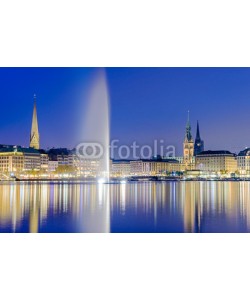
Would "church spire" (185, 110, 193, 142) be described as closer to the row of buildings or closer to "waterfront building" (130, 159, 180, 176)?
the row of buildings

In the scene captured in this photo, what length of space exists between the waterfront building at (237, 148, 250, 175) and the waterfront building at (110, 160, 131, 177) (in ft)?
77.8

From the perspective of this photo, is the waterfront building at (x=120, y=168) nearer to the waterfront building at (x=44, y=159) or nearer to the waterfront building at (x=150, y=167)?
the waterfront building at (x=150, y=167)

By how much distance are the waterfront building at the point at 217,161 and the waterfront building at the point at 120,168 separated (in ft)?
50.1

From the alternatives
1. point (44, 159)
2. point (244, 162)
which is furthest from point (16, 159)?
point (244, 162)

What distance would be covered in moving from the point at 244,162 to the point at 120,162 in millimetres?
27201

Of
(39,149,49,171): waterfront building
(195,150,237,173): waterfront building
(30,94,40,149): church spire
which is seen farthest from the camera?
(195,150,237,173): waterfront building

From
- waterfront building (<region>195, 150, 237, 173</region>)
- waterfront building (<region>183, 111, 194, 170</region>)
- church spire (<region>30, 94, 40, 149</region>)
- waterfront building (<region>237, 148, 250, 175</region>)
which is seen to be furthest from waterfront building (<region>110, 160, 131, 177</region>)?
waterfront building (<region>237, 148, 250, 175</region>)

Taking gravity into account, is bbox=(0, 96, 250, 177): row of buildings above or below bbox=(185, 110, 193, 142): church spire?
below

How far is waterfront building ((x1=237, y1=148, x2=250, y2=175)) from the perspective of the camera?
271 feet

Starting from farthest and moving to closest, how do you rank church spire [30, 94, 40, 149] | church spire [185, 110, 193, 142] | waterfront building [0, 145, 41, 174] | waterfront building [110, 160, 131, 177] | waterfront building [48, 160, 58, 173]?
1. waterfront building [110, 160, 131, 177]
2. church spire [185, 110, 193, 142]
3. church spire [30, 94, 40, 149]
4. waterfront building [48, 160, 58, 173]
5. waterfront building [0, 145, 41, 174]

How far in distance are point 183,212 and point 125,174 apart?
8164cm

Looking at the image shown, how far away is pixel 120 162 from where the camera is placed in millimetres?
99562
